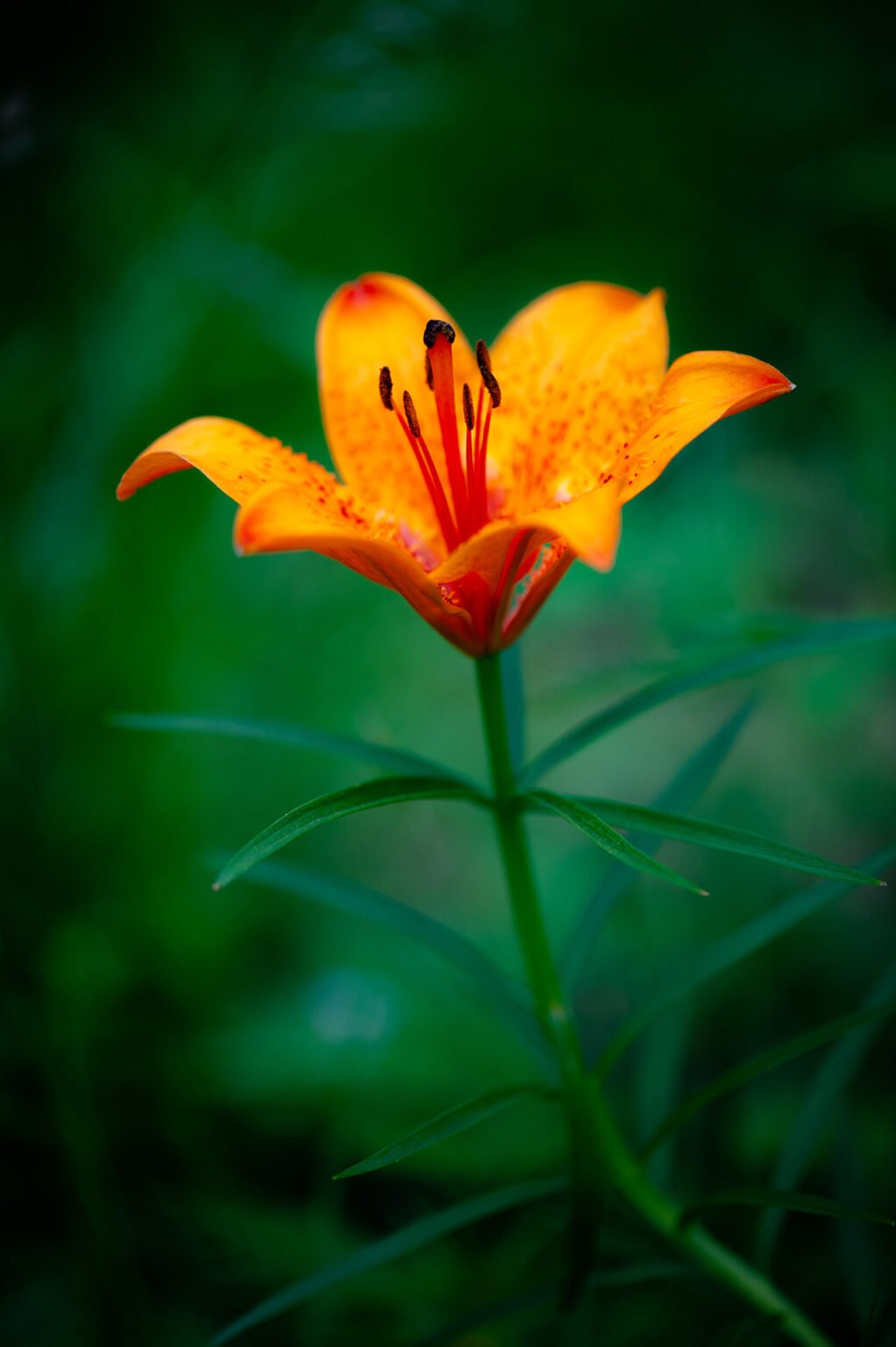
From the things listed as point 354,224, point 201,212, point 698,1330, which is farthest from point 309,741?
point 354,224

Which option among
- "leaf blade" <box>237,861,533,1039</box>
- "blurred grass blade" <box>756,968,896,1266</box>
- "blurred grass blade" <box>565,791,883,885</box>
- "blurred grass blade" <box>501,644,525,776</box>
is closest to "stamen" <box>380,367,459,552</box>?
"blurred grass blade" <box>501,644,525,776</box>

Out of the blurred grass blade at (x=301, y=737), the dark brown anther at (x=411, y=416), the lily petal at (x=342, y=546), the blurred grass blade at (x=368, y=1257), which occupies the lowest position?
the blurred grass blade at (x=368, y=1257)

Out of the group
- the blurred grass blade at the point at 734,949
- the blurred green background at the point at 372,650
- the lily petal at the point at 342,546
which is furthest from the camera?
the blurred green background at the point at 372,650

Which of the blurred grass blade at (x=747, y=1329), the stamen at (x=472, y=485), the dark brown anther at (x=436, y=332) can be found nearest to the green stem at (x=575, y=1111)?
the blurred grass blade at (x=747, y=1329)

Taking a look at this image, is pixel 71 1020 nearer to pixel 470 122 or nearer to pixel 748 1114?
pixel 748 1114

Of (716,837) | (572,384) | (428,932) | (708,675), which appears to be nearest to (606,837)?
(716,837)

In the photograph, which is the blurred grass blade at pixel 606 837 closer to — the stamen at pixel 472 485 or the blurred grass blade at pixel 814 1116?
the stamen at pixel 472 485

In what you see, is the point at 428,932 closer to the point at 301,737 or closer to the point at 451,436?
the point at 301,737
